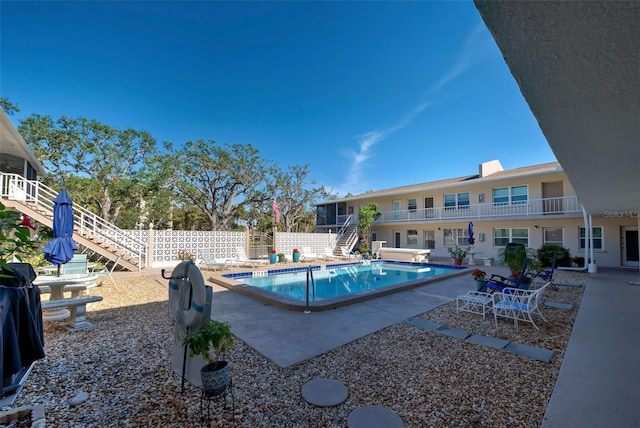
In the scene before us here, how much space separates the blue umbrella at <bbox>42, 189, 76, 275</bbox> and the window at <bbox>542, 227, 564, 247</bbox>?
20.2 metres

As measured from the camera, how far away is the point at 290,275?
476 inches

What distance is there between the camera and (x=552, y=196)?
48.5ft

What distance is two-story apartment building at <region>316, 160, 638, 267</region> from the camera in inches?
523

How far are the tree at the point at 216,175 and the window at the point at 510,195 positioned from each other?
17.3 metres

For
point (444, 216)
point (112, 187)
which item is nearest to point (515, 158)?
point (444, 216)

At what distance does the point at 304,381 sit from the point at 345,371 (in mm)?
536

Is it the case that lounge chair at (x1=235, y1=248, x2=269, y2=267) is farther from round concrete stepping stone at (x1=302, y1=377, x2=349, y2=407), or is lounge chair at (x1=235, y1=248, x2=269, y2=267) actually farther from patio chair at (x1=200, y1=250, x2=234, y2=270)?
round concrete stepping stone at (x1=302, y1=377, x2=349, y2=407)

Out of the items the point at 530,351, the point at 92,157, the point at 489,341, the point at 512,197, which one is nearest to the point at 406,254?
the point at 512,197

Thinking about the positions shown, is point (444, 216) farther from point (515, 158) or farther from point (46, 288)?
point (46, 288)

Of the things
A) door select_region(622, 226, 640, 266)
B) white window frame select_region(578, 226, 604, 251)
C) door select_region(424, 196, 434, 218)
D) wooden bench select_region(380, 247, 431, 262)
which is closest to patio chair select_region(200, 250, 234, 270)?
wooden bench select_region(380, 247, 431, 262)

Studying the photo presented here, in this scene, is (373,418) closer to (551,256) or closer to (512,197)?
(551,256)

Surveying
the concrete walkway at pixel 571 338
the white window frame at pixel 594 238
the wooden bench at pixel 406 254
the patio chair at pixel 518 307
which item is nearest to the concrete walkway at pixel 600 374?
the concrete walkway at pixel 571 338

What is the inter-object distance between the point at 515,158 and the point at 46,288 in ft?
82.0

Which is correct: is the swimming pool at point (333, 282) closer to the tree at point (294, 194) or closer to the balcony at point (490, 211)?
the balcony at point (490, 211)
